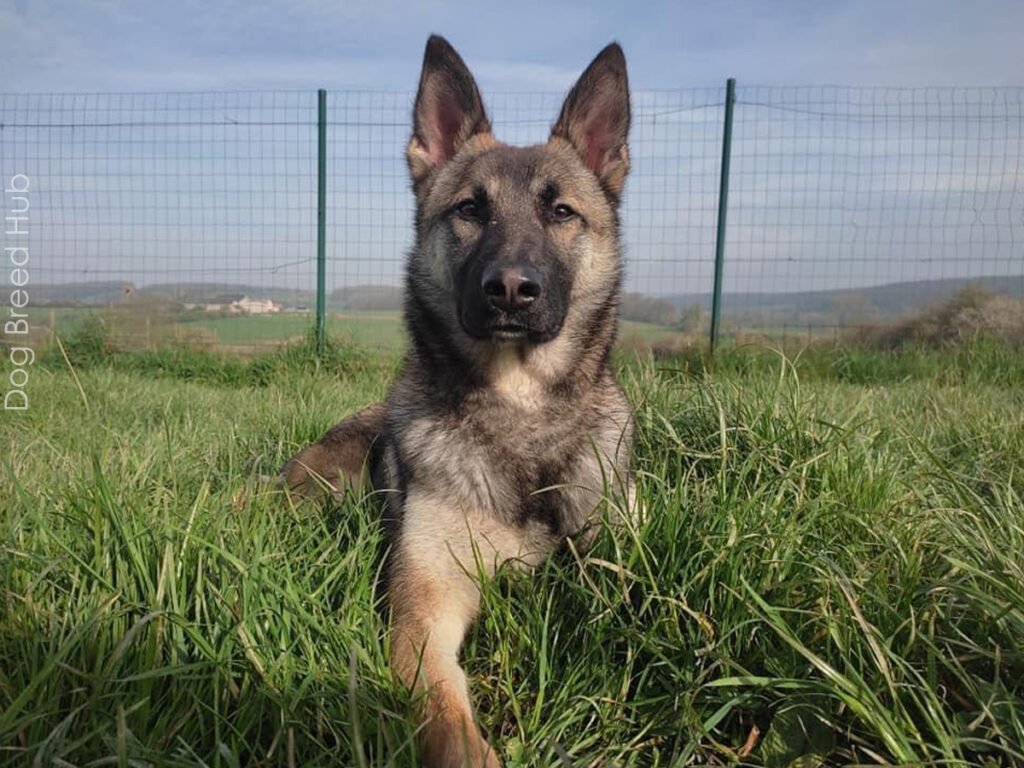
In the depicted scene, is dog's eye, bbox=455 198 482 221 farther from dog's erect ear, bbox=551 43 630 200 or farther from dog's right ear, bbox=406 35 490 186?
dog's erect ear, bbox=551 43 630 200

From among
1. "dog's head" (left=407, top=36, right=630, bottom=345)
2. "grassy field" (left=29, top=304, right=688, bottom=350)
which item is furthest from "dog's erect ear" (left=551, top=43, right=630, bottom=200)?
"grassy field" (left=29, top=304, right=688, bottom=350)

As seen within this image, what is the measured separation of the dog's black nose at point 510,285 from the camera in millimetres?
2285

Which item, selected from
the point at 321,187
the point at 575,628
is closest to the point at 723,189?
the point at 321,187

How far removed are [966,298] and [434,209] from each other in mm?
7672

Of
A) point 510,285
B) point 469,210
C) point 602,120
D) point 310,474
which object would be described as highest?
point 602,120

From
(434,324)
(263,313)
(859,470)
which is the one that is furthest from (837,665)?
(263,313)

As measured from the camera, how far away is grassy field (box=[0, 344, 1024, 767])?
1.42 m

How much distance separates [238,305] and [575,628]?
310 inches

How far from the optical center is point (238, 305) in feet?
28.5

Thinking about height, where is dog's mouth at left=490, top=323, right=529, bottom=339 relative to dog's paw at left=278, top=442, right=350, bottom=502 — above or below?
above

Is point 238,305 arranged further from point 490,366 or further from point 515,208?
point 490,366

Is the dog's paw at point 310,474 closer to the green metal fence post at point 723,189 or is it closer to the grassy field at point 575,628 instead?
the grassy field at point 575,628

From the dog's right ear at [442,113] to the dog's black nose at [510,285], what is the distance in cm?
100

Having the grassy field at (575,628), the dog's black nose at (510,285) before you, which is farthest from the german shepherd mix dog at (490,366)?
the grassy field at (575,628)
